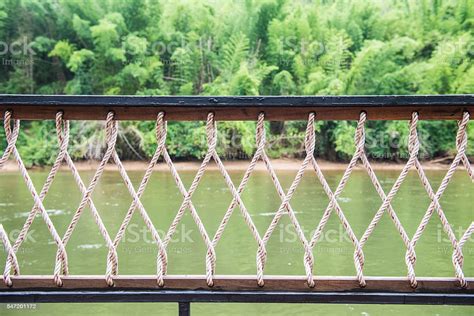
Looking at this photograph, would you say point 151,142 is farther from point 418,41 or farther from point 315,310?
point 315,310

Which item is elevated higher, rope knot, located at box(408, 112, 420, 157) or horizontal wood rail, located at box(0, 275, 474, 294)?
rope knot, located at box(408, 112, 420, 157)

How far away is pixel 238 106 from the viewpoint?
4.35ft

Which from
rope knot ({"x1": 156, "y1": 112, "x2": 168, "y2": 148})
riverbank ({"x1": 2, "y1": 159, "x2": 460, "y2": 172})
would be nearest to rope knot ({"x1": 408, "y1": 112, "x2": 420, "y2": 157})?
rope knot ({"x1": 156, "y1": 112, "x2": 168, "y2": 148})

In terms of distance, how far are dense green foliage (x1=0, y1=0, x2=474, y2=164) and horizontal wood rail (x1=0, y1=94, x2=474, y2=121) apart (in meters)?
12.8

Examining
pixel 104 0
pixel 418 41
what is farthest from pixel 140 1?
pixel 418 41

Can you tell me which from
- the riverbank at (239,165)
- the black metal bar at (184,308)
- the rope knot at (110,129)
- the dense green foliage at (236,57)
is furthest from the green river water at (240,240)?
the dense green foliage at (236,57)

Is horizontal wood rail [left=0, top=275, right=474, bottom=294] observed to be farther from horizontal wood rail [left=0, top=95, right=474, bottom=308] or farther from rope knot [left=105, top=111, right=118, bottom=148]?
rope knot [left=105, top=111, right=118, bottom=148]

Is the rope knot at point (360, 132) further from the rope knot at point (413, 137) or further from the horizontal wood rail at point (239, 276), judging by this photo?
the rope knot at point (413, 137)

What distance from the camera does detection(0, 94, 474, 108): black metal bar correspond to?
1307mm

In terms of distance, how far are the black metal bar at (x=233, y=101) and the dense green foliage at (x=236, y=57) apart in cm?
1281

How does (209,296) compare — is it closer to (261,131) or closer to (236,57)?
(261,131)

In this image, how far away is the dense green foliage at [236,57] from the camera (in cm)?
1461

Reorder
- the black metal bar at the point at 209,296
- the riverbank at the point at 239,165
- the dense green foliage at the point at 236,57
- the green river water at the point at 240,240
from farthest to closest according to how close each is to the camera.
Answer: the dense green foliage at the point at 236,57 → the riverbank at the point at 239,165 → the green river water at the point at 240,240 → the black metal bar at the point at 209,296

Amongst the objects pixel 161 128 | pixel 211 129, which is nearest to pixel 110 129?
pixel 161 128
